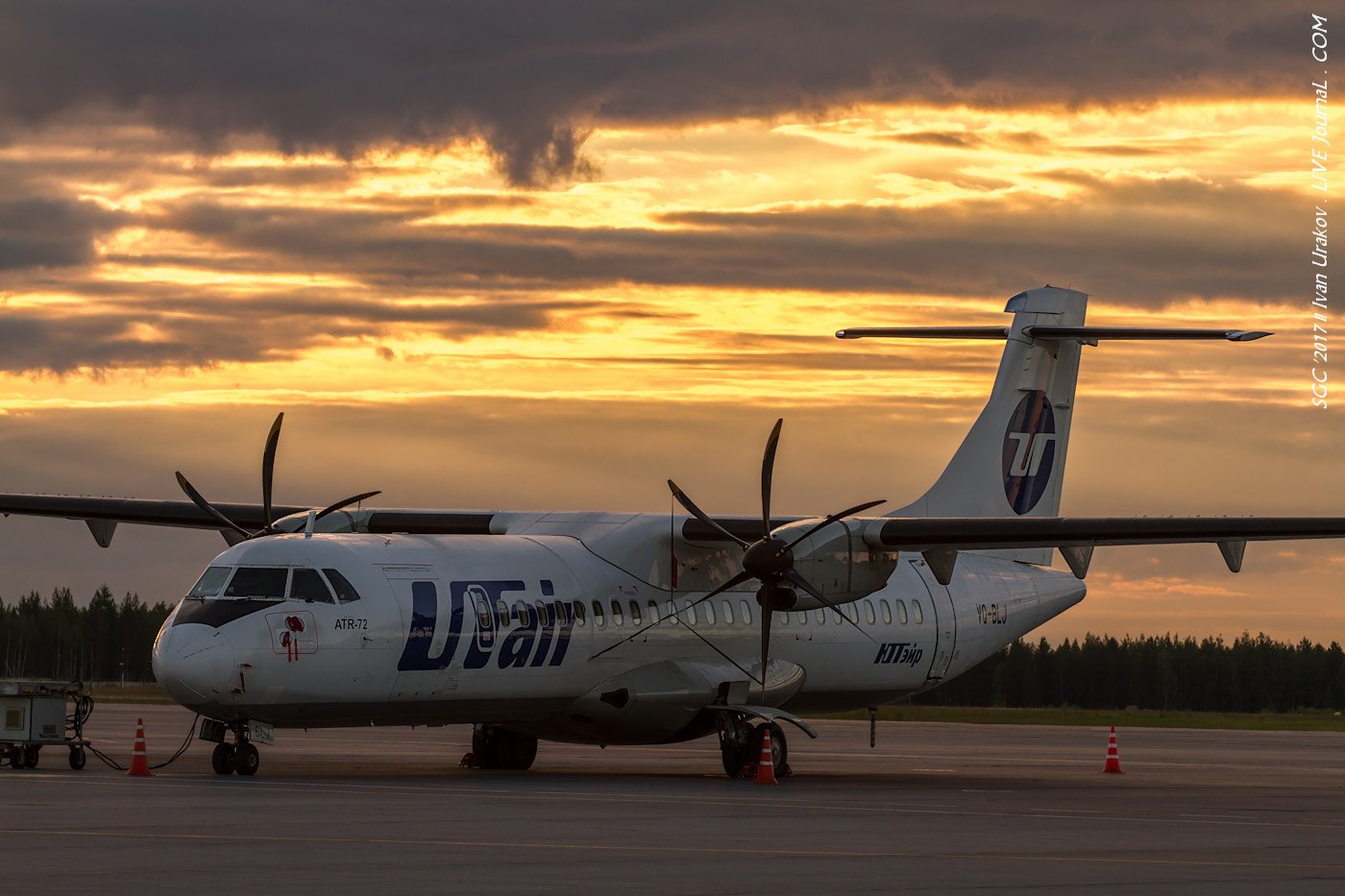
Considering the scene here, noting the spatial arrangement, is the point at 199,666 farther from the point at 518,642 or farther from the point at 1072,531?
the point at 1072,531

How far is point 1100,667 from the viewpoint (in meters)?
105

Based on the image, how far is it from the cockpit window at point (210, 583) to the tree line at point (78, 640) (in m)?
70.1

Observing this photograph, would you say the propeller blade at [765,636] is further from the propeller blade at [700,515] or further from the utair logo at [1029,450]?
the utair logo at [1029,450]

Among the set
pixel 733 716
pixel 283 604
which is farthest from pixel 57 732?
pixel 733 716

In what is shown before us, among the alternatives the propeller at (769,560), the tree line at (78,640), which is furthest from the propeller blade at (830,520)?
the tree line at (78,640)

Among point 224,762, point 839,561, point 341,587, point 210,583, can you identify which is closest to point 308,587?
point 341,587

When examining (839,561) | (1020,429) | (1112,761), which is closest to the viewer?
(839,561)

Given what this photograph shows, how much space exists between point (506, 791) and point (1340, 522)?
39.1ft

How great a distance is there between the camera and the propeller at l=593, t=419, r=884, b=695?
24.6 m

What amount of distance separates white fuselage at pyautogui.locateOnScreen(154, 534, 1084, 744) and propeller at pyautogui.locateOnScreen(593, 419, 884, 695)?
0.71 m

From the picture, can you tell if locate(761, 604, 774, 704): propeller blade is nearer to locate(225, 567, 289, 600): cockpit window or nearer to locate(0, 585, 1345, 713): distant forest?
locate(225, 567, 289, 600): cockpit window

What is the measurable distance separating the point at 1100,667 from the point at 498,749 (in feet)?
271

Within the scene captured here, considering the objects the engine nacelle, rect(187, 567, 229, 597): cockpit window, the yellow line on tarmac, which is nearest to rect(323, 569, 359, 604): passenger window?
rect(187, 567, 229, 597): cockpit window

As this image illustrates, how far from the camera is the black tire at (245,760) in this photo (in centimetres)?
2210
